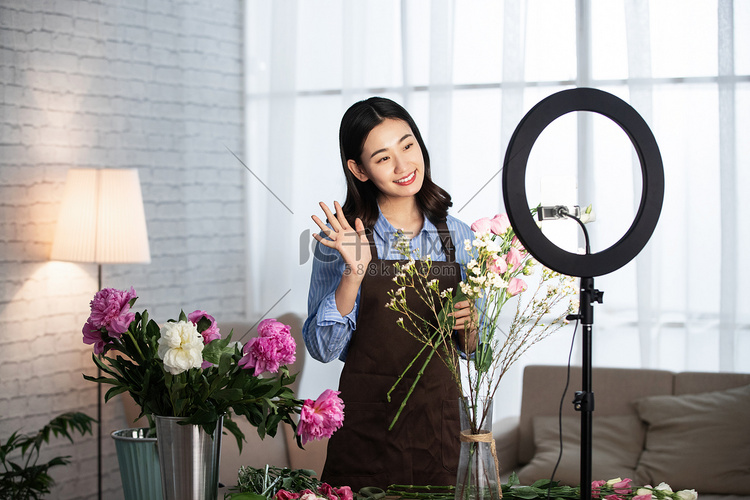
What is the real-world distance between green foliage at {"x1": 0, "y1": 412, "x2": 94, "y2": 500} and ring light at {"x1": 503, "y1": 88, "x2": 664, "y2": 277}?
89.1 inches

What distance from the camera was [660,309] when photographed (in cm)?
340

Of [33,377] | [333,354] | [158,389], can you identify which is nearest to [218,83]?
[33,377]

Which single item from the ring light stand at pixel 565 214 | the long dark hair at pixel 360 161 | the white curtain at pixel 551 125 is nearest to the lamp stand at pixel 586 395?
the ring light stand at pixel 565 214

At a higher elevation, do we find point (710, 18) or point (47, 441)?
point (710, 18)

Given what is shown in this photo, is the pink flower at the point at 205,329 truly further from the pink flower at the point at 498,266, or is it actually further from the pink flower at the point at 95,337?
the pink flower at the point at 498,266

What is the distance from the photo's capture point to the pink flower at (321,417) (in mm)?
1091

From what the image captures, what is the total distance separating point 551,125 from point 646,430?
139 cm

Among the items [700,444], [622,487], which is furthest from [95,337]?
[700,444]

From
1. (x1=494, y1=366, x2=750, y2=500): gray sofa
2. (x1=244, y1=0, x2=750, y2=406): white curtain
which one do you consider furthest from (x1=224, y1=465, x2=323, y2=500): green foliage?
(x1=244, y1=0, x2=750, y2=406): white curtain

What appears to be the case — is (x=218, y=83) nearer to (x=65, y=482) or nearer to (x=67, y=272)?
(x=67, y=272)

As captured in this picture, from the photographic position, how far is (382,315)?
1.78 m

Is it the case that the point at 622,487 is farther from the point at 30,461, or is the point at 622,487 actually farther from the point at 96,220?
the point at 30,461

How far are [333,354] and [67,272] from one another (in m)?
1.87

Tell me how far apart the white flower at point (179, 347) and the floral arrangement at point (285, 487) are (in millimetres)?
243
